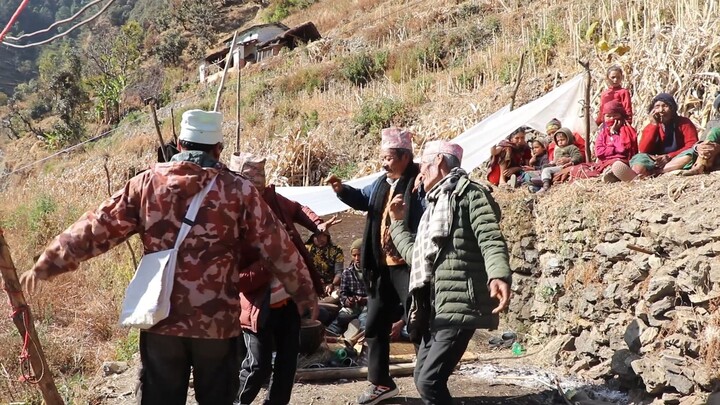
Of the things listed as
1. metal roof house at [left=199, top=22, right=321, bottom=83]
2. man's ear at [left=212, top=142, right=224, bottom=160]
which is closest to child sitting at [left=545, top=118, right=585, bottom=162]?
man's ear at [left=212, top=142, right=224, bottom=160]

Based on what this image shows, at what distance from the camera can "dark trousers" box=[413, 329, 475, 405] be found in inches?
132

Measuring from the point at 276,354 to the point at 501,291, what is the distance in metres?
1.44

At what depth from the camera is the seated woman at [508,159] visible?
739cm

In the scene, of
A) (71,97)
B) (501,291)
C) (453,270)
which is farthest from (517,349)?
(71,97)

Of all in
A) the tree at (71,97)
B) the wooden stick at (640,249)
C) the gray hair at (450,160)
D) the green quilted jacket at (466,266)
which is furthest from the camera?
the tree at (71,97)

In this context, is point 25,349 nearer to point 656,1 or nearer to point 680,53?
point 680,53

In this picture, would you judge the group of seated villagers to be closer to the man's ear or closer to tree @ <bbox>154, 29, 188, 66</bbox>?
the man's ear

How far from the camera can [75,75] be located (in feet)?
123

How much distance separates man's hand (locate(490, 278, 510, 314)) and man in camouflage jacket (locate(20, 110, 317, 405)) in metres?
0.93

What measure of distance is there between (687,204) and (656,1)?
5.57 m

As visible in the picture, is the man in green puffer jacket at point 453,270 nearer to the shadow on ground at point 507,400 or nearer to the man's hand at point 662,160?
the shadow on ground at point 507,400

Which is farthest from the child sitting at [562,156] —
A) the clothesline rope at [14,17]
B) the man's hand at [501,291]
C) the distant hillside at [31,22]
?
the distant hillside at [31,22]

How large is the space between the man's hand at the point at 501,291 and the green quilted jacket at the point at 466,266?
0.61 ft

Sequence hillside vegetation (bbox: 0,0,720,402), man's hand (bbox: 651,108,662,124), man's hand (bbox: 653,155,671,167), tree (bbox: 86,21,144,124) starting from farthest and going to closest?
1. tree (bbox: 86,21,144,124)
2. hillside vegetation (bbox: 0,0,720,402)
3. man's hand (bbox: 651,108,662,124)
4. man's hand (bbox: 653,155,671,167)
